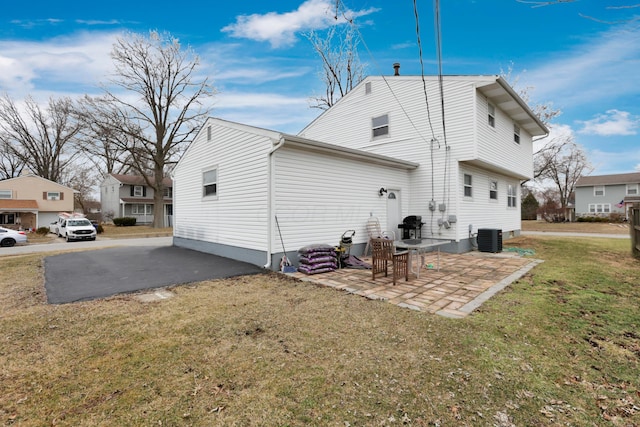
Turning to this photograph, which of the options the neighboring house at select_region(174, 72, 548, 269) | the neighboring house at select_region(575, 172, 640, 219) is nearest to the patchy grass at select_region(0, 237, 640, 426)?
the neighboring house at select_region(174, 72, 548, 269)

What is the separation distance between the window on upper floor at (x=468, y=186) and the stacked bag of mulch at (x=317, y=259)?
6182mm

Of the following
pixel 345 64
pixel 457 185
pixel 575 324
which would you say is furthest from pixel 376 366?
pixel 345 64

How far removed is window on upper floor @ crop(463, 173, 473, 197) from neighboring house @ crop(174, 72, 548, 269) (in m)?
0.07

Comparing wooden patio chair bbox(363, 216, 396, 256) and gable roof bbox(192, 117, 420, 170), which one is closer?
gable roof bbox(192, 117, 420, 170)

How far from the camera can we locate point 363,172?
8883mm

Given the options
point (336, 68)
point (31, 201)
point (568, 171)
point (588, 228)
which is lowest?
point (588, 228)

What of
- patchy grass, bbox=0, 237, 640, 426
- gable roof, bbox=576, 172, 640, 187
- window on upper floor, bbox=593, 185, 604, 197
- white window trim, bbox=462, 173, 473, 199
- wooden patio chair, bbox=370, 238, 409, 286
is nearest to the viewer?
patchy grass, bbox=0, 237, 640, 426

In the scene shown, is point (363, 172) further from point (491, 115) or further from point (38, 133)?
point (38, 133)

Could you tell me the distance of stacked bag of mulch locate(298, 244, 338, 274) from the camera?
667 centimetres

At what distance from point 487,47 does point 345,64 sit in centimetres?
1697

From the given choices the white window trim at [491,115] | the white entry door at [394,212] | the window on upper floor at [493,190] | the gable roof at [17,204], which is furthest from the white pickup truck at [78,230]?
the window on upper floor at [493,190]

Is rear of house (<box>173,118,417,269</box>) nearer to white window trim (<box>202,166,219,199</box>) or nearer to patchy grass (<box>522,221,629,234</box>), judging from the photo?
white window trim (<box>202,166,219,199</box>)

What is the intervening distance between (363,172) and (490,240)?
495cm

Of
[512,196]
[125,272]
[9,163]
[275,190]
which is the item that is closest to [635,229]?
[512,196]
